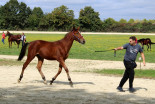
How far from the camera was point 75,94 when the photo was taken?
1012 cm

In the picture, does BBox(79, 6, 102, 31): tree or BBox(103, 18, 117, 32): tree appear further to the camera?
BBox(103, 18, 117, 32): tree

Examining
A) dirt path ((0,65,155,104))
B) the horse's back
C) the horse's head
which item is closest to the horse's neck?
the horse's head

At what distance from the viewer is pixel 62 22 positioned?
105312mm

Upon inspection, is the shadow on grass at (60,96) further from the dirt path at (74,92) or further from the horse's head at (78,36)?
the horse's head at (78,36)

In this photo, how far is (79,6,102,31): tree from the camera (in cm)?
10719

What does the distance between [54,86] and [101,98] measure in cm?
299

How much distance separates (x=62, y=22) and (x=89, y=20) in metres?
9.38

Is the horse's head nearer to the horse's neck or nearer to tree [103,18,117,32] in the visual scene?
the horse's neck

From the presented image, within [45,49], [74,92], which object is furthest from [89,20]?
[74,92]

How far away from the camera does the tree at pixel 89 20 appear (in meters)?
107

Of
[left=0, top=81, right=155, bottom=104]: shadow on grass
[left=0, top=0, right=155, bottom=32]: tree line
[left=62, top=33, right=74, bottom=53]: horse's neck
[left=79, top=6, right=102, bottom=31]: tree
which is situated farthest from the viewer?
[left=79, top=6, right=102, bottom=31]: tree

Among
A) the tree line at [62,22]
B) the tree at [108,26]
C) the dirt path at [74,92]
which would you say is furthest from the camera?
the tree at [108,26]

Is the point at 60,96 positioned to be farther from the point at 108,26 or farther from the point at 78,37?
the point at 108,26

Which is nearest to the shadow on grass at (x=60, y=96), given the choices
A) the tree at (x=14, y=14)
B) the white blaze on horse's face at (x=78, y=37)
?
the white blaze on horse's face at (x=78, y=37)
